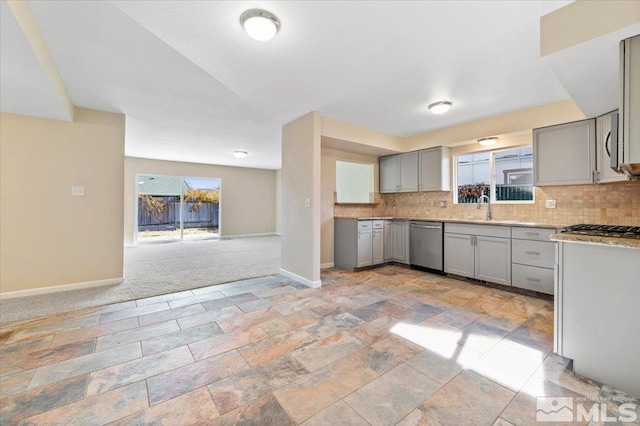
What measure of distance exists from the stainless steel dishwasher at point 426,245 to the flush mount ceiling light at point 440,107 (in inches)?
68.8

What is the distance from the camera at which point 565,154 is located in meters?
3.22

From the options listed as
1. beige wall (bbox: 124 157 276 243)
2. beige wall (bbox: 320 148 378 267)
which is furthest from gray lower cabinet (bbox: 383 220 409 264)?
beige wall (bbox: 124 157 276 243)

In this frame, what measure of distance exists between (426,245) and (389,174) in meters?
1.64

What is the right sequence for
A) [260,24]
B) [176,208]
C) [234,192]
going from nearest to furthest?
1. [260,24]
2. [176,208]
3. [234,192]

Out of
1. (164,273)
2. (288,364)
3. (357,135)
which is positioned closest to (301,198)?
(357,135)

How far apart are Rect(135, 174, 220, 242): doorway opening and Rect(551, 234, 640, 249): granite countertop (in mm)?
8705

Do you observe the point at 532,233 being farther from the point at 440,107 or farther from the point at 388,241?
the point at 388,241

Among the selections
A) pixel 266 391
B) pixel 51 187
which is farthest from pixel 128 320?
pixel 51 187

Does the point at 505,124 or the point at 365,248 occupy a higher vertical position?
the point at 505,124

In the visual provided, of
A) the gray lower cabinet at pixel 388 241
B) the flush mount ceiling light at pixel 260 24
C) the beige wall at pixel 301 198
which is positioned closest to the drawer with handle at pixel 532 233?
the gray lower cabinet at pixel 388 241

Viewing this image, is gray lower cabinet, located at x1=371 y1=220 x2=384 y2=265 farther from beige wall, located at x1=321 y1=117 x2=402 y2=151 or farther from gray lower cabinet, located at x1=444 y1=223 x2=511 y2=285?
beige wall, located at x1=321 y1=117 x2=402 y2=151

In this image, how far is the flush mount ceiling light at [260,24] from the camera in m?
1.79

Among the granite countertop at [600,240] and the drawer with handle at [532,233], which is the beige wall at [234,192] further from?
the granite countertop at [600,240]

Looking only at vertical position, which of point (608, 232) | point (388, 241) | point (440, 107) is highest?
point (440, 107)
